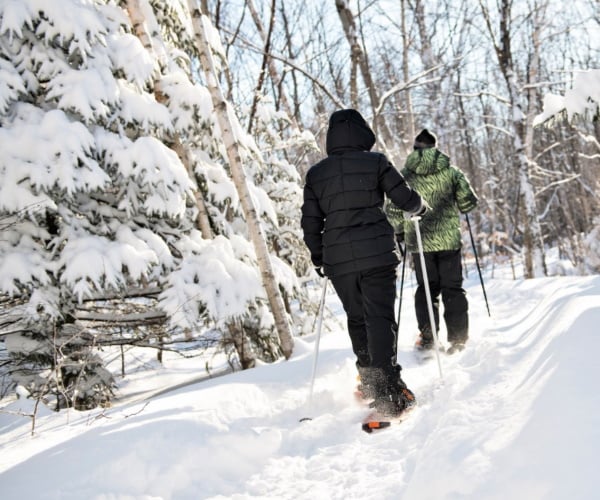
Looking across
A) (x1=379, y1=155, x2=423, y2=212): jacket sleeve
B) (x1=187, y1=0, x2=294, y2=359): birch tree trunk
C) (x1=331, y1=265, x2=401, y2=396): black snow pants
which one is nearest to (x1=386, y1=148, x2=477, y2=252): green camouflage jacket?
(x1=379, y1=155, x2=423, y2=212): jacket sleeve

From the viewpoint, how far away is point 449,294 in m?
4.30

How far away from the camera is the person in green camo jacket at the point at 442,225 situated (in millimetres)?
4277

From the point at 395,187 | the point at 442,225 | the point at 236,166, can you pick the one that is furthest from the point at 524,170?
the point at 395,187

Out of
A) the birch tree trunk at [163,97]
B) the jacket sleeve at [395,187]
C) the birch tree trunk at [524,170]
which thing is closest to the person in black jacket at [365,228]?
the jacket sleeve at [395,187]

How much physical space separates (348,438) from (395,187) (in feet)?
5.75

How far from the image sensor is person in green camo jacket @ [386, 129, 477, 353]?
14.0 ft

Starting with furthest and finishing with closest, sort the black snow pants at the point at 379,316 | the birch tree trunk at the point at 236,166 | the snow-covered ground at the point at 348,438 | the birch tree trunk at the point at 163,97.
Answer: the birch tree trunk at the point at 163,97 → the birch tree trunk at the point at 236,166 → the black snow pants at the point at 379,316 → the snow-covered ground at the point at 348,438

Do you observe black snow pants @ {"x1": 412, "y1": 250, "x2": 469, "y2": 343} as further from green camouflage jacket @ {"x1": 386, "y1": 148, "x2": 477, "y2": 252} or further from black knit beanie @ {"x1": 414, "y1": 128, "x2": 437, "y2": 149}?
black knit beanie @ {"x1": 414, "y1": 128, "x2": 437, "y2": 149}

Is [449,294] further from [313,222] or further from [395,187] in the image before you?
[313,222]

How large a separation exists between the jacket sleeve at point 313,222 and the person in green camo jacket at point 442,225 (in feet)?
4.38

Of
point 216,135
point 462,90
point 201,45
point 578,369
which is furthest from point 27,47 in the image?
point 462,90

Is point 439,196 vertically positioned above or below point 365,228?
above

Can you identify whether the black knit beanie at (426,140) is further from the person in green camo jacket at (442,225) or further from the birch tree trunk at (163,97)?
the birch tree trunk at (163,97)

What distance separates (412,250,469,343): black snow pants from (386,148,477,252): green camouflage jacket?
13cm
